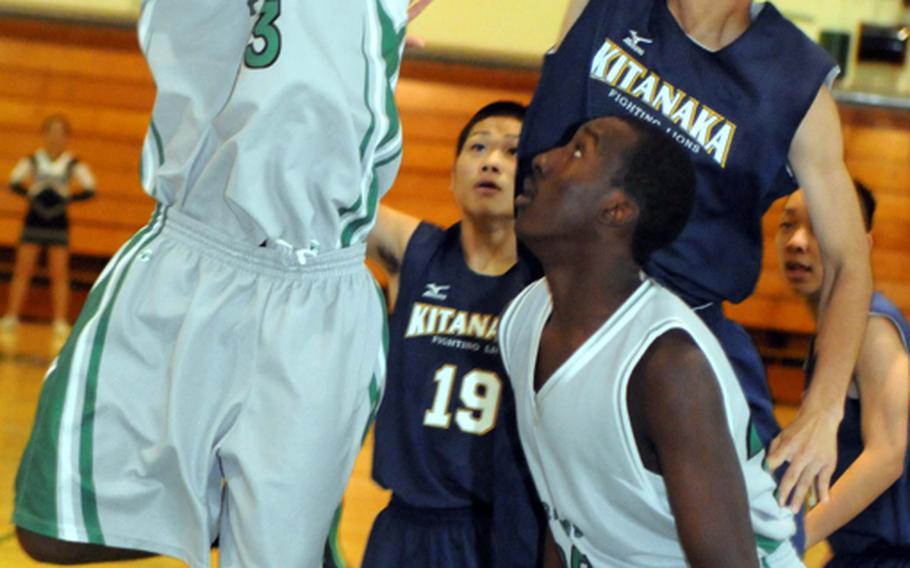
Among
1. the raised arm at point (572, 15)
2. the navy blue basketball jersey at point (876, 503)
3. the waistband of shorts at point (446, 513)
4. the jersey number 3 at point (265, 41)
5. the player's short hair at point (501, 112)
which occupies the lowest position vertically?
the waistband of shorts at point (446, 513)

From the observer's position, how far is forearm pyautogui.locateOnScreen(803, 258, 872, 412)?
2549mm

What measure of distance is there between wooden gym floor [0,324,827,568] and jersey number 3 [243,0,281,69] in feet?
9.64

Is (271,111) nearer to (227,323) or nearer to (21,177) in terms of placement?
(227,323)

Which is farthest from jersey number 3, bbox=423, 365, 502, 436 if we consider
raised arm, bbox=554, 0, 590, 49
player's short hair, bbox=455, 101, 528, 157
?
raised arm, bbox=554, 0, 590, 49

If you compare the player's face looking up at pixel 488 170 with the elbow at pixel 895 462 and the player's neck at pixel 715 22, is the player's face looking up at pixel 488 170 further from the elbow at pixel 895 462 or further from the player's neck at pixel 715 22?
the elbow at pixel 895 462

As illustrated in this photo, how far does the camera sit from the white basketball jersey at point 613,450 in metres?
2.24

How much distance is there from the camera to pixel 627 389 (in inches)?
87.9

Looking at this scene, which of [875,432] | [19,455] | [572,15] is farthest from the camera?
[19,455]

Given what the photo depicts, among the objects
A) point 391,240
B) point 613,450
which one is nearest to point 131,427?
point 613,450

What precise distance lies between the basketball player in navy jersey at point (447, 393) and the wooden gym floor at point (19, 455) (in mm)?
1826

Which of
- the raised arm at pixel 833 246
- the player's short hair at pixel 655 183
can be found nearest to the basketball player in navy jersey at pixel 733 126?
the raised arm at pixel 833 246

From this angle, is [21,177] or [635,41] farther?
[21,177]

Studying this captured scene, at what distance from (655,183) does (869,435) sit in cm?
126

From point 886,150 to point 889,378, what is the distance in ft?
30.6
